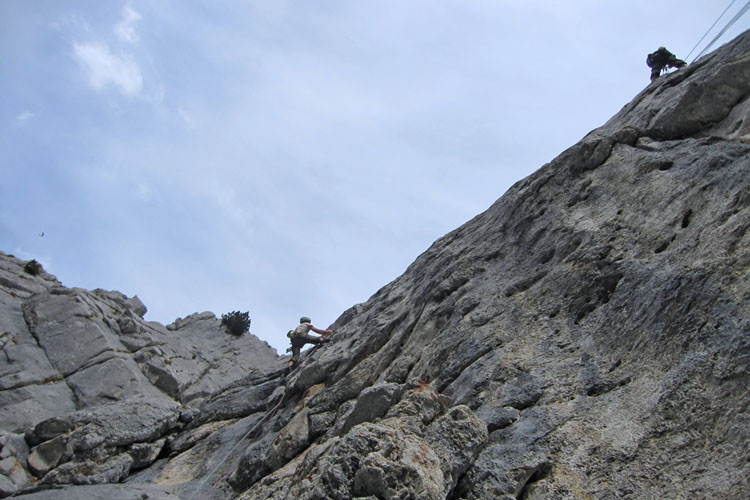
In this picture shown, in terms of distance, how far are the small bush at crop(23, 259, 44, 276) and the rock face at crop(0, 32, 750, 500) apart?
12.8 m

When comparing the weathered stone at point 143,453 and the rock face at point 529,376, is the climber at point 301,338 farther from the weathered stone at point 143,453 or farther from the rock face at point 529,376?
the weathered stone at point 143,453

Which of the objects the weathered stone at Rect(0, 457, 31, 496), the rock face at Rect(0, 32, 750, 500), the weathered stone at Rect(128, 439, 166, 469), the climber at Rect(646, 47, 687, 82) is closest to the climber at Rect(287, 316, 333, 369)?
the rock face at Rect(0, 32, 750, 500)

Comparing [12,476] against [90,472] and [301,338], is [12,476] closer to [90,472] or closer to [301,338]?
[90,472]

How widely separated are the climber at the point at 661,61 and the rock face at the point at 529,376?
389 centimetres

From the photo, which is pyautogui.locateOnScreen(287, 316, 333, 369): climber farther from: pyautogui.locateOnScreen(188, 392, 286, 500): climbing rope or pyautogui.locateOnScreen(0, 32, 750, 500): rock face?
pyautogui.locateOnScreen(188, 392, 286, 500): climbing rope

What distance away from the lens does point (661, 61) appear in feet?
66.8

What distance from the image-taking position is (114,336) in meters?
27.7

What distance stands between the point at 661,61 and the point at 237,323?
29.3 m

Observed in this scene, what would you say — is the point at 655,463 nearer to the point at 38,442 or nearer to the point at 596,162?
the point at 596,162

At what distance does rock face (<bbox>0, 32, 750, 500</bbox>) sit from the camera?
7191mm

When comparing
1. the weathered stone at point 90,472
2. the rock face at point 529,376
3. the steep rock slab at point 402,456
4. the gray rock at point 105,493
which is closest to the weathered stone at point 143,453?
the rock face at point 529,376

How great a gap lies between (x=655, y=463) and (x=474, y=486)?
2.37 meters

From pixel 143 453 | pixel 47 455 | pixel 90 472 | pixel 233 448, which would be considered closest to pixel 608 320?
pixel 233 448

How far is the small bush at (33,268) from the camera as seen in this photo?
3397 centimetres
